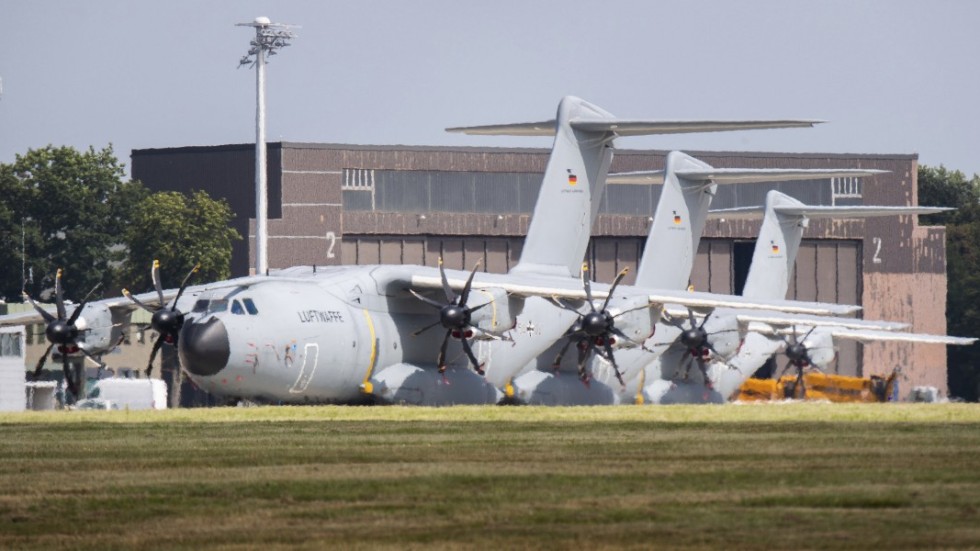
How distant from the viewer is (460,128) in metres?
53.5

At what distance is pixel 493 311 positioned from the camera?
1817 inches

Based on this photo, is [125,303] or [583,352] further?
[583,352]

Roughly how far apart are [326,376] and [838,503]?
93.1ft

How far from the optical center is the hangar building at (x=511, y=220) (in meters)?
92.8

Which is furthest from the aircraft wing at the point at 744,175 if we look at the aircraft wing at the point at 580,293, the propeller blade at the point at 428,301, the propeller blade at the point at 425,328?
the propeller blade at the point at 428,301

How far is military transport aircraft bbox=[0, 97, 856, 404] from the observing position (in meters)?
42.2

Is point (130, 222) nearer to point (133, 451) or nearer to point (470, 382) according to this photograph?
point (470, 382)

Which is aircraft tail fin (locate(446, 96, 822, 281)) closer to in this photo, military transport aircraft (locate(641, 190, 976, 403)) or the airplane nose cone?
military transport aircraft (locate(641, 190, 976, 403))

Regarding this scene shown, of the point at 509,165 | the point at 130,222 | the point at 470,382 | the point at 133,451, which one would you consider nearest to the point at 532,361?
the point at 470,382

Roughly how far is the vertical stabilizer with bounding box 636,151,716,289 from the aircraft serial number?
61.2 ft

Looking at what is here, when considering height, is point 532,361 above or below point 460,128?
below

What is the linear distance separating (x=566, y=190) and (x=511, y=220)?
4305 cm

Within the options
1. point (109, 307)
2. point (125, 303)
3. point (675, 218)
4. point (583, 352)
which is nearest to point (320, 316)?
point (125, 303)

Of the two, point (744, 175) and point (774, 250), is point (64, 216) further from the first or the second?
point (744, 175)
